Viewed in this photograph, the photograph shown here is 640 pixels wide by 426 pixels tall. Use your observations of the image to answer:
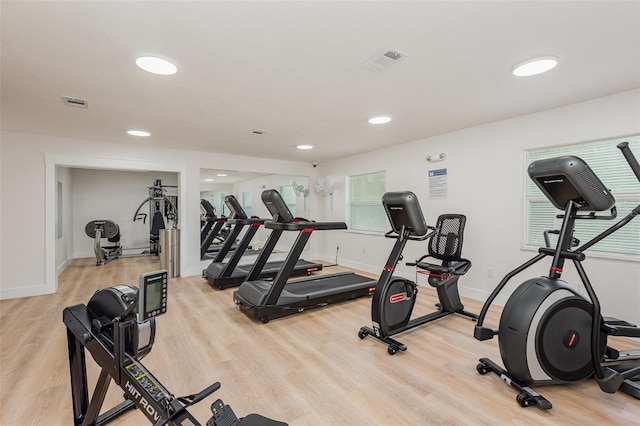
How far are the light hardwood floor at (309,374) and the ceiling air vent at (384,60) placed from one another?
7.31 ft

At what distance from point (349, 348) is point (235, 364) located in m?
0.95

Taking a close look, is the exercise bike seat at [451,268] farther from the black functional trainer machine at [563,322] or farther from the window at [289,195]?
the window at [289,195]

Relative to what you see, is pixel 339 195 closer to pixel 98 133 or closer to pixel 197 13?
pixel 98 133

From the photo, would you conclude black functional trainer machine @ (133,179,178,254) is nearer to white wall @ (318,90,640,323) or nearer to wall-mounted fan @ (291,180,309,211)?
wall-mounted fan @ (291,180,309,211)

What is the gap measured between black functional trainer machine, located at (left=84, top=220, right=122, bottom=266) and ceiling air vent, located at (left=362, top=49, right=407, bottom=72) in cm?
669

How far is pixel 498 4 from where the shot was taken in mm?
1483

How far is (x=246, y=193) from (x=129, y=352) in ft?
17.2

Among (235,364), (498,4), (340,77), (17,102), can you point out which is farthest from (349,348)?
(17,102)

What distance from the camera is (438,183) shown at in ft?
14.1

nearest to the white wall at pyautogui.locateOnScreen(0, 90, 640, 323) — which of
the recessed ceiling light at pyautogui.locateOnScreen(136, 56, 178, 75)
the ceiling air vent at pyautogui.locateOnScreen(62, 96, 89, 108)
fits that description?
the ceiling air vent at pyautogui.locateOnScreen(62, 96, 89, 108)

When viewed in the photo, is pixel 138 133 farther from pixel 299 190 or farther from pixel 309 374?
pixel 309 374

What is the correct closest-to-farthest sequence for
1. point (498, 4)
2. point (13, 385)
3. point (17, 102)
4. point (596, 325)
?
point (498, 4), point (596, 325), point (13, 385), point (17, 102)

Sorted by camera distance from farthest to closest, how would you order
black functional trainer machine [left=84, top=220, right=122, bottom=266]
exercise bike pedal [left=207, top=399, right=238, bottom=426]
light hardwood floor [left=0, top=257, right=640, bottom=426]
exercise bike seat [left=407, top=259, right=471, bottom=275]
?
black functional trainer machine [left=84, top=220, right=122, bottom=266]
exercise bike seat [left=407, top=259, right=471, bottom=275]
light hardwood floor [left=0, top=257, right=640, bottom=426]
exercise bike pedal [left=207, top=399, right=238, bottom=426]

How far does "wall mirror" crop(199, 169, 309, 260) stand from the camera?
18.6 ft
